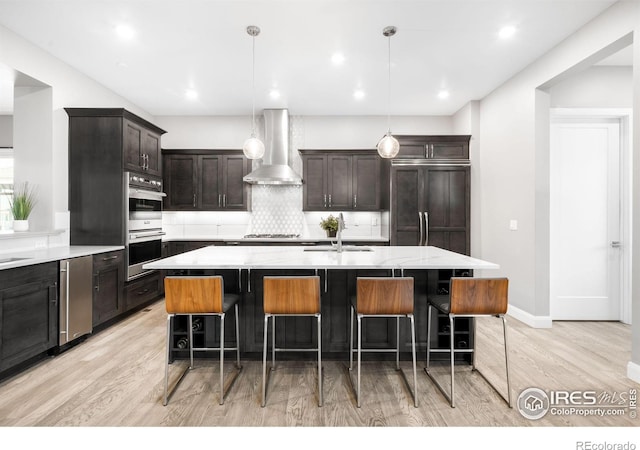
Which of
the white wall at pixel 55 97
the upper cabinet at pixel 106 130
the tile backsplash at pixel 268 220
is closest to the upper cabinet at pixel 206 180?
the tile backsplash at pixel 268 220

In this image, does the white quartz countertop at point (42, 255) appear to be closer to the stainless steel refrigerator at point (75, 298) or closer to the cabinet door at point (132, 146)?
the stainless steel refrigerator at point (75, 298)

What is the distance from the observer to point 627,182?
4.27 m

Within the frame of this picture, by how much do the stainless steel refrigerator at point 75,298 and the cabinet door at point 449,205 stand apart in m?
4.47

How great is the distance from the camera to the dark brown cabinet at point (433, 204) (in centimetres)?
537

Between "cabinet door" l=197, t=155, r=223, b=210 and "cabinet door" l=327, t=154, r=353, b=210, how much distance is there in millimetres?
1879

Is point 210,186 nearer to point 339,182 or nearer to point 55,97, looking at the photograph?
point 339,182

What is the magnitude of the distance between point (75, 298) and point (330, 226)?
3.62 metres

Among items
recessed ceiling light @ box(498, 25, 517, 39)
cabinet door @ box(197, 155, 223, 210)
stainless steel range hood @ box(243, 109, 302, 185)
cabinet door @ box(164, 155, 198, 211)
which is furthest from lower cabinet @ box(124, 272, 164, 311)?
recessed ceiling light @ box(498, 25, 517, 39)

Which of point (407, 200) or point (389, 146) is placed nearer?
point (389, 146)

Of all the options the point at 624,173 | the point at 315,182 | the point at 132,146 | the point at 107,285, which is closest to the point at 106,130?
the point at 132,146

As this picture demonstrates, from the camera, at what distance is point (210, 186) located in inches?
235

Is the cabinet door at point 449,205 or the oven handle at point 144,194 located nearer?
the oven handle at point 144,194

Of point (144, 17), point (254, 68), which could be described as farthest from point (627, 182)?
point (144, 17)

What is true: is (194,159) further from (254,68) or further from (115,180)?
(254,68)
